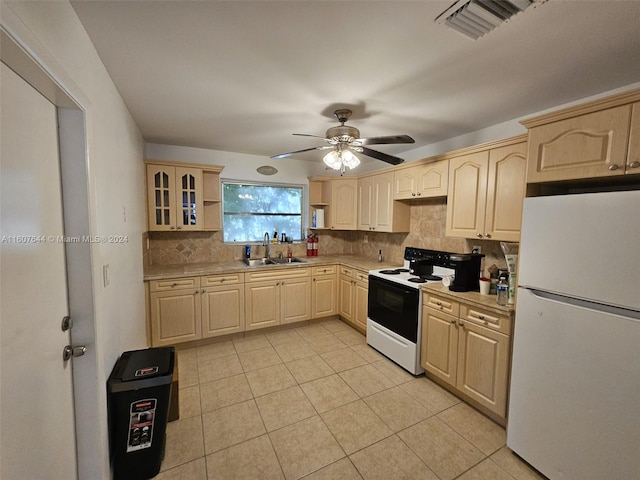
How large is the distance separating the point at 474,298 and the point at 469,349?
0.41m

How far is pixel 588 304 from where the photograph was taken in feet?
4.59

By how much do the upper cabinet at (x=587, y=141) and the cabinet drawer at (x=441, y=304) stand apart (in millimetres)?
1082

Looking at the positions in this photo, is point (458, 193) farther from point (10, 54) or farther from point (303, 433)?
Result: point (10, 54)

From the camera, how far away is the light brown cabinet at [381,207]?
11.1 feet

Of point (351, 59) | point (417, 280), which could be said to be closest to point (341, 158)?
A: point (351, 59)

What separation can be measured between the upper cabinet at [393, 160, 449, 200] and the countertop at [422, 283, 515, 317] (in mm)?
945

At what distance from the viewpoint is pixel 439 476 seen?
1591mm

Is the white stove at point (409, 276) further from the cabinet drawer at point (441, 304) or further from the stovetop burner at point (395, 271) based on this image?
the cabinet drawer at point (441, 304)

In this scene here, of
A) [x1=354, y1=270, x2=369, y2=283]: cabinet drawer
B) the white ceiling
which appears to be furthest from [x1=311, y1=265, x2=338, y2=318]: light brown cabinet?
the white ceiling

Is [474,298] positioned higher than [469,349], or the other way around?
[474,298]

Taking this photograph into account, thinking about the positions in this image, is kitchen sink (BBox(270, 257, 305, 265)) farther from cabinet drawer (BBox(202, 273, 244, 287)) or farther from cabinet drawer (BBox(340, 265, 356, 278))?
cabinet drawer (BBox(202, 273, 244, 287))

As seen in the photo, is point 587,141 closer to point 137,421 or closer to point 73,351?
point 73,351

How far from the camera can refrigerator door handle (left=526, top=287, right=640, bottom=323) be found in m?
1.26

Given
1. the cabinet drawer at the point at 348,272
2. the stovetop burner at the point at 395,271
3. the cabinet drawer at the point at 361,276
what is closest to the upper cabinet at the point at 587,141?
the stovetop burner at the point at 395,271
